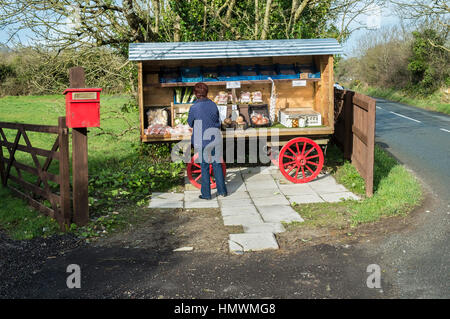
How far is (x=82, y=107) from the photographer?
21.4ft

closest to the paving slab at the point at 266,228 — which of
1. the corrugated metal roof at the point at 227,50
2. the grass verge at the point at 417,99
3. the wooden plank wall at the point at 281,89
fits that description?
the wooden plank wall at the point at 281,89

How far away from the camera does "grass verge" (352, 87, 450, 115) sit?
2505 cm

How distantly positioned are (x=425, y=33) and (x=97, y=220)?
94.8 feet

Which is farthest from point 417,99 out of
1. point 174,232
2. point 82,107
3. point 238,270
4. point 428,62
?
point 238,270

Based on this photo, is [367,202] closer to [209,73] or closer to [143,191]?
[143,191]

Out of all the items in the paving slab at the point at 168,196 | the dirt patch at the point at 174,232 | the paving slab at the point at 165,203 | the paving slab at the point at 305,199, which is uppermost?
the paving slab at the point at 305,199

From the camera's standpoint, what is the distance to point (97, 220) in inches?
277

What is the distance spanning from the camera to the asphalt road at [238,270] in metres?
4.67

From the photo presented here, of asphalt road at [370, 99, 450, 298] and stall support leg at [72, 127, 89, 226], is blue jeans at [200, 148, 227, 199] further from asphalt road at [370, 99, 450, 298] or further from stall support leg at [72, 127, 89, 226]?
asphalt road at [370, 99, 450, 298]

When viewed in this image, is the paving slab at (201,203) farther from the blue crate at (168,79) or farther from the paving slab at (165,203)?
the blue crate at (168,79)

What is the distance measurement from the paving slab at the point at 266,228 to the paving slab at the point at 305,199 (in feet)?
4.35

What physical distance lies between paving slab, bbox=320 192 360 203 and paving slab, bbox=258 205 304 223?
2.79ft

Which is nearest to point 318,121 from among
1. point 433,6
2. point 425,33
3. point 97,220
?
point 97,220
